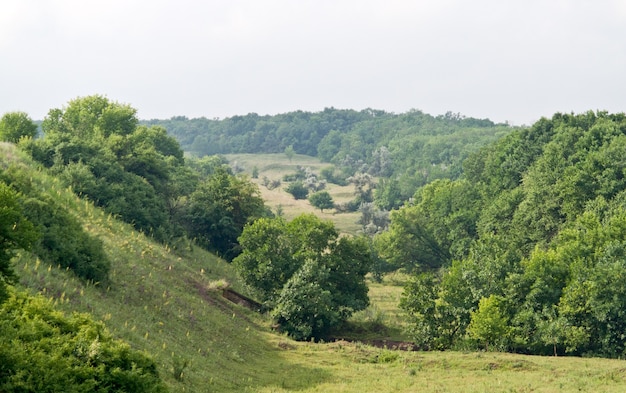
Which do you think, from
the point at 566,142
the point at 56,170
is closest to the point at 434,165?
the point at 566,142

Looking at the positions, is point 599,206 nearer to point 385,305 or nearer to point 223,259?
point 385,305

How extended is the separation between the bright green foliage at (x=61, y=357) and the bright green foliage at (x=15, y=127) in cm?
5195

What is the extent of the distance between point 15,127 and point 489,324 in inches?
1979

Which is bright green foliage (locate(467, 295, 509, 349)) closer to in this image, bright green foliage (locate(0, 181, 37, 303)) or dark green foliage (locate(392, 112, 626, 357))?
dark green foliage (locate(392, 112, 626, 357))

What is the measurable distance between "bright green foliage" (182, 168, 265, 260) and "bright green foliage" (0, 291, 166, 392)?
152 feet

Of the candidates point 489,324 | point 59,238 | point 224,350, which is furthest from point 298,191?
point 59,238

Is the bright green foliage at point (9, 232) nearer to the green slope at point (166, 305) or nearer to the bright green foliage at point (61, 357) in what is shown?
the bright green foliage at point (61, 357)

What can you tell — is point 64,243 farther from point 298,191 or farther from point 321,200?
point 298,191

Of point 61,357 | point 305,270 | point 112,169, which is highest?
point 112,169

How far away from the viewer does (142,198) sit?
62.7 meters

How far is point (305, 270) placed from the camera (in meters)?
53.0

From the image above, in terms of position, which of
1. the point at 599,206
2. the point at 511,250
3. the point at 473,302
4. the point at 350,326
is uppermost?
the point at 599,206

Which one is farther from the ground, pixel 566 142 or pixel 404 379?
pixel 566 142

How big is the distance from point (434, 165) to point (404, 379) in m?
159
